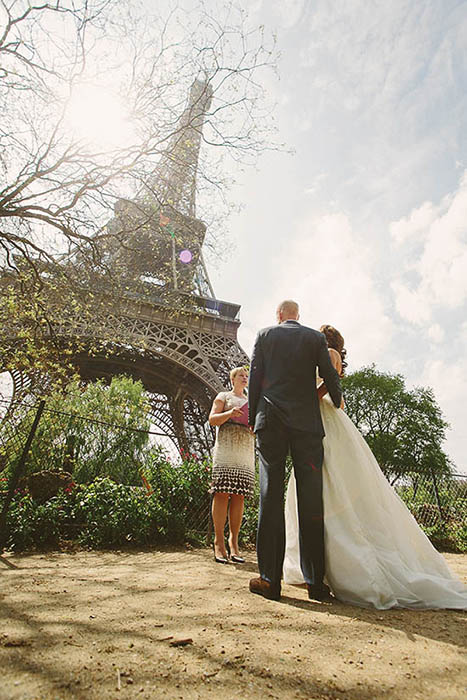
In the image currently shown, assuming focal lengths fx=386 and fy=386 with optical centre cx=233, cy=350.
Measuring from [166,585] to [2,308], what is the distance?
24.4 feet

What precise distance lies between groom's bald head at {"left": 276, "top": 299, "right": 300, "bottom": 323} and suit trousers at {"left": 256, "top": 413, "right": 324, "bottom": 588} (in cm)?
83

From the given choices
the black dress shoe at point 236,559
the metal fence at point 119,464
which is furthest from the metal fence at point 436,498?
the black dress shoe at point 236,559

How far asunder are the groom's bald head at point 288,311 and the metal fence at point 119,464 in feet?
9.11

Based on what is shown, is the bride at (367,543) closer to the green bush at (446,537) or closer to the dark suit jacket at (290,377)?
the dark suit jacket at (290,377)

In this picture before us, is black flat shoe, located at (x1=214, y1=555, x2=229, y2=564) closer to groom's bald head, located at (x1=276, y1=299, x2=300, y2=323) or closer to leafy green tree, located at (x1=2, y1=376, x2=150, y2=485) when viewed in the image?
groom's bald head, located at (x1=276, y1=299, x2=300, y2=323)

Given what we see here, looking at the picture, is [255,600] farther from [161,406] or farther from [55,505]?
[161,406]

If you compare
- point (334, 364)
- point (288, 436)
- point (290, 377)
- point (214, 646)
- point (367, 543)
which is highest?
point (334, 364)

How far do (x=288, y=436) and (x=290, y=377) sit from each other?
38 cm

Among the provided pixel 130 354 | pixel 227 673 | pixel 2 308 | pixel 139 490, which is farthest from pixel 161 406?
pixel 227 673

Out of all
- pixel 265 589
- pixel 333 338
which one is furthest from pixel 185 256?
pixel 265 589

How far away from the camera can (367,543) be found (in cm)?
234

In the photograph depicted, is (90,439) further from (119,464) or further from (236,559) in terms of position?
(236,559)

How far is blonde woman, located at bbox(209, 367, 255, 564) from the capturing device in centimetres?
355

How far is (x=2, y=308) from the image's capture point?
26.3 feet
